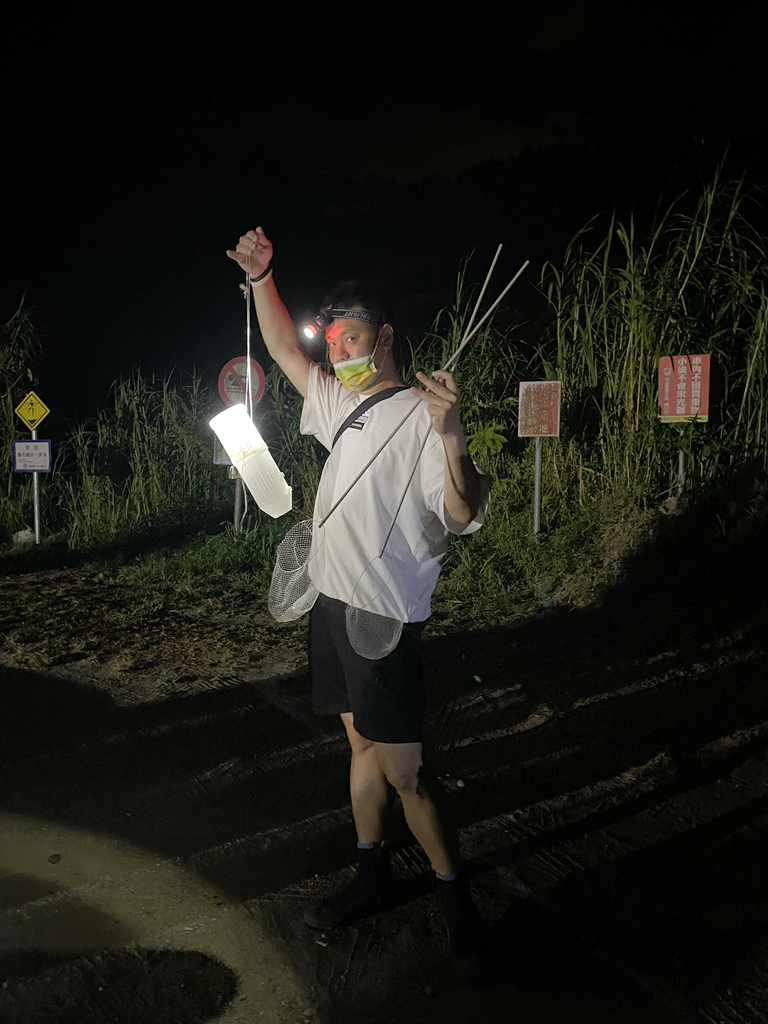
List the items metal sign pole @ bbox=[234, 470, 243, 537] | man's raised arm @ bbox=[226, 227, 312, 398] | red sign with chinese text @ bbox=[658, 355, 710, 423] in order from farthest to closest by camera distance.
Result: metal sign pole @ bbox=[234, 470, 243, 537] < red sign with chinese text @ bbox=[658, 355, 710, 423] < man's raised arm @ bbox=[226, 227, 312, 398]

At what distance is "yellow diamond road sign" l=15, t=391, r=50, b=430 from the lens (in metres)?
11.3

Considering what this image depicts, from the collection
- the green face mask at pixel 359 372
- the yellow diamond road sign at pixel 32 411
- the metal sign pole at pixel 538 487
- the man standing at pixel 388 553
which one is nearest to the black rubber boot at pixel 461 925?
the man standing at pixel 388 553

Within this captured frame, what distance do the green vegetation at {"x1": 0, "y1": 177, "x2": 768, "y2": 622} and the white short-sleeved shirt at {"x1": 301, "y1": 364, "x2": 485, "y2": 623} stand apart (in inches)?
162

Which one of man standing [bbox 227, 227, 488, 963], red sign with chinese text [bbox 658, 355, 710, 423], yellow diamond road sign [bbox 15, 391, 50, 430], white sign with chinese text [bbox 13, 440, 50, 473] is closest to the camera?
man standing [bbox 227, 227, 488, 963]

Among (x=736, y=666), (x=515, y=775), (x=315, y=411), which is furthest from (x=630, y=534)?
→ (x=315, y=411)

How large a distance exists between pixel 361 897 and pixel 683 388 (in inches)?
232

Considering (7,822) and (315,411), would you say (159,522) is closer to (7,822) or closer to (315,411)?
(7,822)

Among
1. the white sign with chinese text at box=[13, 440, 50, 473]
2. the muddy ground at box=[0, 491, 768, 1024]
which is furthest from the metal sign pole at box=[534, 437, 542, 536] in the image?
the white sign with chinese text at box=[13, 440, 50, 473]

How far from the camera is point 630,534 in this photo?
7.33 metres

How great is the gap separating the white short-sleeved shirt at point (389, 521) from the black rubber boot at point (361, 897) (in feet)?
2.67

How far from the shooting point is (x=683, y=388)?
7320 millimetres

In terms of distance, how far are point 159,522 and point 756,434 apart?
21.9ft

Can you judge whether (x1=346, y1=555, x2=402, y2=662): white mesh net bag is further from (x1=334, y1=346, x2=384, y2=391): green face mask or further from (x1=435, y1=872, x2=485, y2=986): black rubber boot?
(x1=435, y1=872, x2=485, y2=986): black rubber boot

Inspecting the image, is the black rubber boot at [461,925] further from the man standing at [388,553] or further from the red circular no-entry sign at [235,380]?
the red circular no-entry sign at [235,380]
